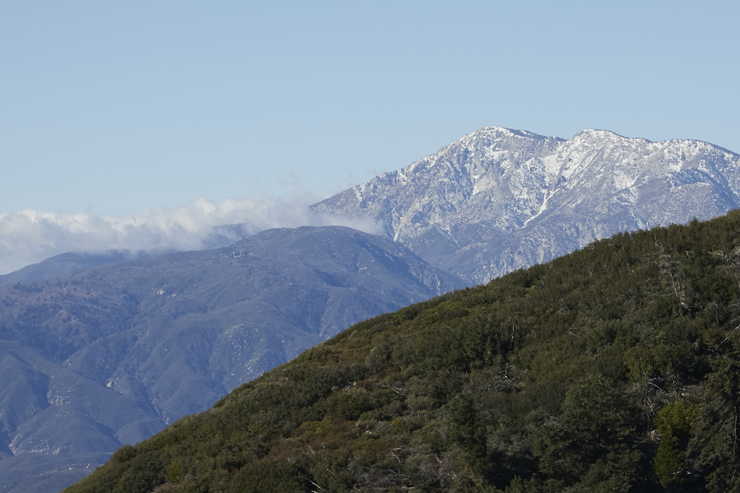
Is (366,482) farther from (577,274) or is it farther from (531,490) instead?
(577,274)

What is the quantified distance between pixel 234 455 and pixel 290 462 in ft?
14.8

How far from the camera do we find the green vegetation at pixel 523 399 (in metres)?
32.4

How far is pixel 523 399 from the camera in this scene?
37.5m

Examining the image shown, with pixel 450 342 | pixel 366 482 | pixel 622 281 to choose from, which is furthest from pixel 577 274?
pixel 366 482

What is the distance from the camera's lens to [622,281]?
157 ft

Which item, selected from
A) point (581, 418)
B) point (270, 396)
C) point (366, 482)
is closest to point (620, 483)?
point (581, 418)

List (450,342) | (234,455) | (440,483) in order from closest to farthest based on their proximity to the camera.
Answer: (440,483)
(234,455)
(450,342)

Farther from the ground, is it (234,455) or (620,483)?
(234,455)

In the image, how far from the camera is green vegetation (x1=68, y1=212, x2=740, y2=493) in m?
32.4

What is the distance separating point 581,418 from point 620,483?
2982mm

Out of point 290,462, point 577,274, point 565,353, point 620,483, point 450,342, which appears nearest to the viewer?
point 620,483

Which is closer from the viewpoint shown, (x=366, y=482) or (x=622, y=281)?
(x=366, y=482)

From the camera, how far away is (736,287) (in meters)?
41.0

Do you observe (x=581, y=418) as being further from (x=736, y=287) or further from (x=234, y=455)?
(x=234, y=455)
